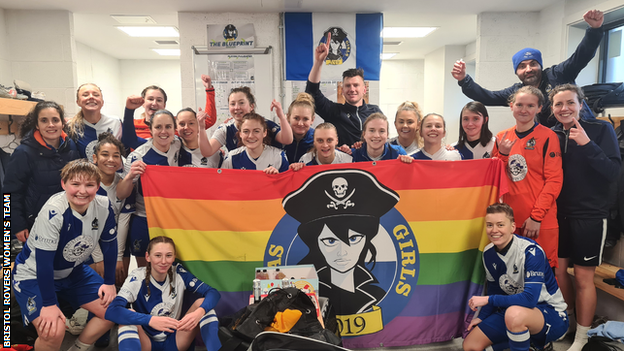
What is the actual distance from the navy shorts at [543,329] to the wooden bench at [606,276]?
2.18 ft

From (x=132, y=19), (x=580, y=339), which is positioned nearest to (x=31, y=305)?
(x=580, y=339)

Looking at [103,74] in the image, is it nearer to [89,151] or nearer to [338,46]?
[338,46]

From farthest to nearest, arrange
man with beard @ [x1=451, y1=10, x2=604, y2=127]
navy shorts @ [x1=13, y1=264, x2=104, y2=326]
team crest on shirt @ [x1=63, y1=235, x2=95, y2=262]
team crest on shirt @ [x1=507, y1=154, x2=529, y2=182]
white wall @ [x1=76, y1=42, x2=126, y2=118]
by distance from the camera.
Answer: white wall @ [x1=76, y1=42, x2=126, y2=118], man with beard @ [x1=451, y1=10, x2=604, y2=127], team crest on shirt @ [x1=507, y1=154, x2=529, y2=182], navy shorts @ [x1=13, y1=264, x2=104, y2=326], team crest on shirt @ [x1=63, y1=235, x2=95, y2=262]

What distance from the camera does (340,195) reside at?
8.09 feet

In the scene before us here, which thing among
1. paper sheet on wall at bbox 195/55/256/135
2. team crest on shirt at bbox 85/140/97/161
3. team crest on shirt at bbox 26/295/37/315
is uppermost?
paper sheet on wall at bbox 195/55/256/135

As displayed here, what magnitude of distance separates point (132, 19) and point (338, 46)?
10.1ft

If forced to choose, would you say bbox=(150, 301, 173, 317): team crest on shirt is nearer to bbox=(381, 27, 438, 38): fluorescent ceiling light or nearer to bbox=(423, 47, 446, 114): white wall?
bbox=(381, 27, 438, 38): fluorescent ceiling light

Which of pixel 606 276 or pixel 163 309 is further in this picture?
pixel 606 276

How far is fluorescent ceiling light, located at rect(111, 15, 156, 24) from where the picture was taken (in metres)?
5.31

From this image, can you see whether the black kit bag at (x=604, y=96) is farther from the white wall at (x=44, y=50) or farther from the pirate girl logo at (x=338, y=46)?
the white wall at (x=44, y=50)

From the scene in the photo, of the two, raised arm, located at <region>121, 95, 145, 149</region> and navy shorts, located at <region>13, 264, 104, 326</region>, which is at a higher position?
raised arm, located at <region>121, 95, 145, 149</region>

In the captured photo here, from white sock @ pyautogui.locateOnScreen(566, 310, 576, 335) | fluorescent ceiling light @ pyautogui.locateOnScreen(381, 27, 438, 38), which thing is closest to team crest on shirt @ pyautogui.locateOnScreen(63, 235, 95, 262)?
white sock @ pyautogui.locateOnScreen(566, 310, 576, 335)

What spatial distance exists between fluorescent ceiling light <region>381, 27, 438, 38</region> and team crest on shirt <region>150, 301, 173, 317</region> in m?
5.39

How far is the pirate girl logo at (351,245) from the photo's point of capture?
2453 millimetres
